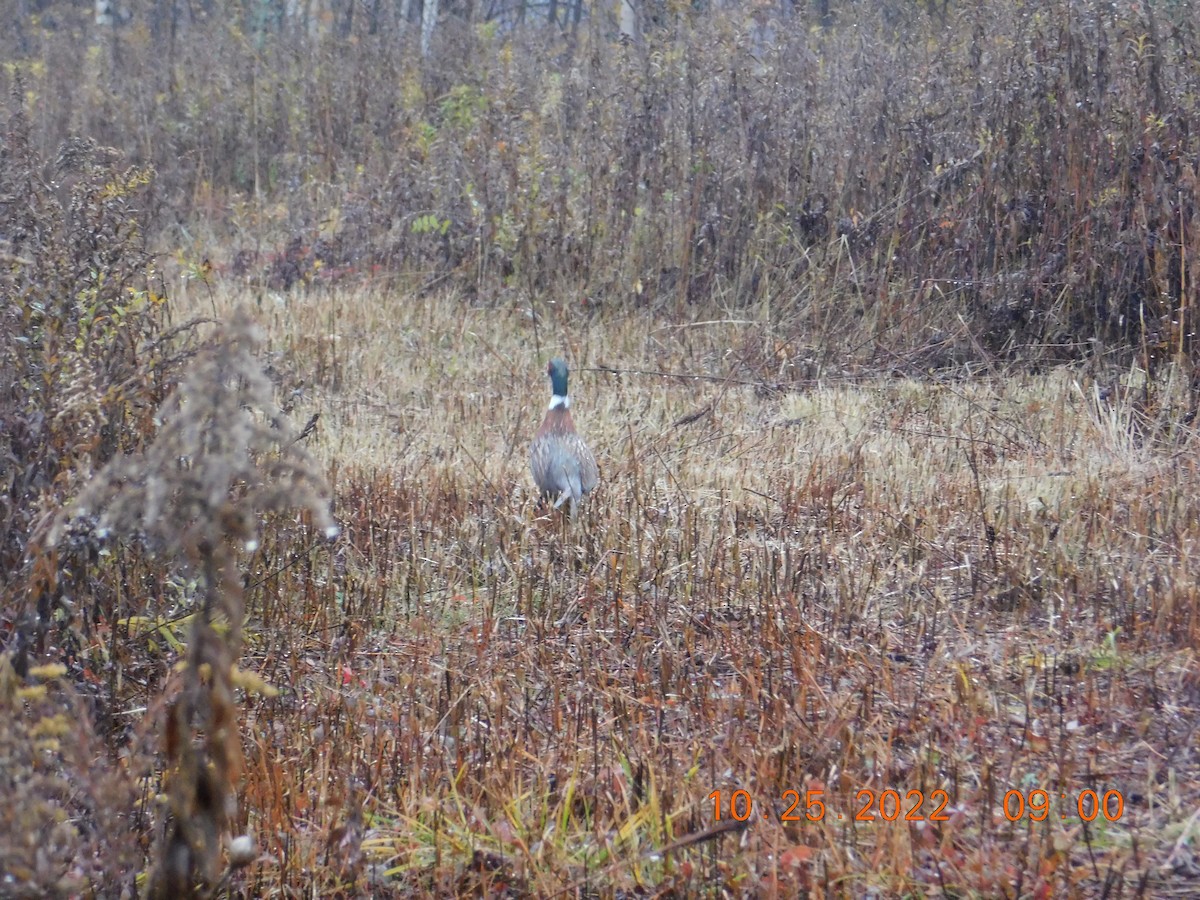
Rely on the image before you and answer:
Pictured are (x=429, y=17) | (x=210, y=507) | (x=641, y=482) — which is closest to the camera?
(x=210, y=507)

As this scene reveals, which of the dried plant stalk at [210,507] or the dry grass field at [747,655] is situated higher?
the dried plant stalk at [210,507]

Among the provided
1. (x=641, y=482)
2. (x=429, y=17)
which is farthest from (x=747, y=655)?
(x=429, y=17)

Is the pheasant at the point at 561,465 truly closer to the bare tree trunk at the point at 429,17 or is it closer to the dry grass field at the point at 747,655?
the dry grass field at the point at 747,655

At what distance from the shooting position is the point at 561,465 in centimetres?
520

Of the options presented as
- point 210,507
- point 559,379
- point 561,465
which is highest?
point 210,507

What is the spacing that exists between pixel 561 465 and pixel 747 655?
1.72 m

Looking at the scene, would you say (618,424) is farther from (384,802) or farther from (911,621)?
(384,802)

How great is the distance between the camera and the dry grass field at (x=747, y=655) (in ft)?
8.73

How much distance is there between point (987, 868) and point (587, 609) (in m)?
1.88

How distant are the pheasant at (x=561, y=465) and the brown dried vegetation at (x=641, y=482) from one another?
0.39 ft
